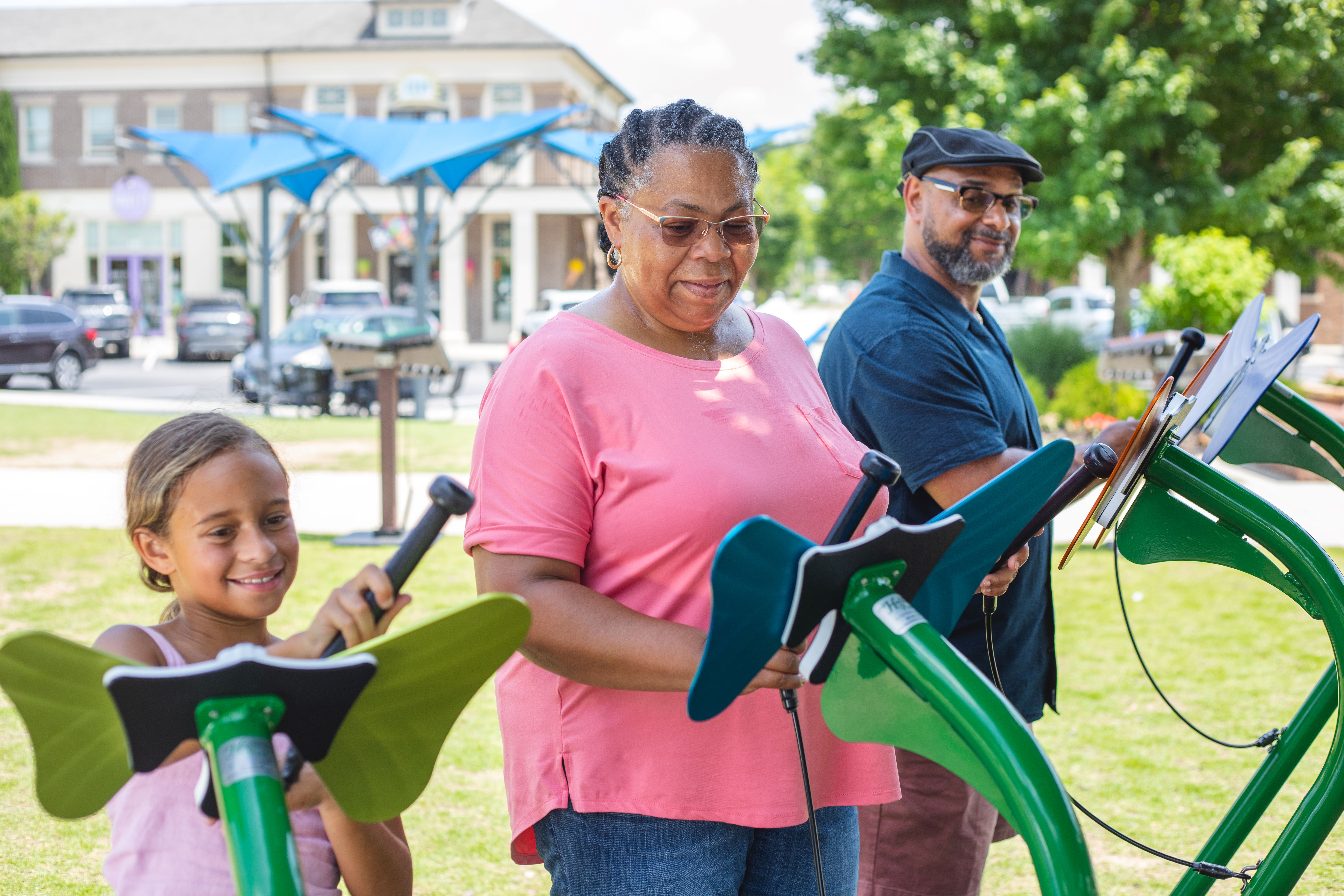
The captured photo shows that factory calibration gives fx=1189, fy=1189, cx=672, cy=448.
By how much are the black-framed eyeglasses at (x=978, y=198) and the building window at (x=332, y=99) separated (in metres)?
36.9

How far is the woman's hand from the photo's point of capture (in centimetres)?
190

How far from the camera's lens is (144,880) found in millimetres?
1536

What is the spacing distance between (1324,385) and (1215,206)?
3.53 m

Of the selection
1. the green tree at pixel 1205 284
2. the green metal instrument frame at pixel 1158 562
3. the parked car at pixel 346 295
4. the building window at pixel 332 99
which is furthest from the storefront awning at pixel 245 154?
the building window at pixel 332 99

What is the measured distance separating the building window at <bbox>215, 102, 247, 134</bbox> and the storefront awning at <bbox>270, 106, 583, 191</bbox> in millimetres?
24325

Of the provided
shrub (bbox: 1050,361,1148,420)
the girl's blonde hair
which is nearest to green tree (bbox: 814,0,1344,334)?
shrub (bbox: 1050,361,1148,420)

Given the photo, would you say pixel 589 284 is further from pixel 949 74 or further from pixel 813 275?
pixel 813 275

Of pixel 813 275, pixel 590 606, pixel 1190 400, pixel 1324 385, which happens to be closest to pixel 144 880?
pixel 590 606

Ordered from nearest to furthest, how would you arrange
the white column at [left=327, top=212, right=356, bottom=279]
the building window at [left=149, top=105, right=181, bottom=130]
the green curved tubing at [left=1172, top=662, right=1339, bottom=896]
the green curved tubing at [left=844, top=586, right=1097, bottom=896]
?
the green curved tubing at [left=844, top=586, right=1097, bottom=896]
the green curved tubing at [left=1172, top=662, right=1339, bottom=896]
the white column at [left=327, top=212, right=356, bottom=279]
the building window at [left=149, top=105, right=181, bottom=130]

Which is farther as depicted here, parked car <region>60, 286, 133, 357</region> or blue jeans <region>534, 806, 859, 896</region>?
parked car <region>60, 286, 133, 357</region>

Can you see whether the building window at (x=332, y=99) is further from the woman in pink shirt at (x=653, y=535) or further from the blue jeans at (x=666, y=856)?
the blue jeans at (x=666, y=856)

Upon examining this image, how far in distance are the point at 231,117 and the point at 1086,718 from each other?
37909 millimetres

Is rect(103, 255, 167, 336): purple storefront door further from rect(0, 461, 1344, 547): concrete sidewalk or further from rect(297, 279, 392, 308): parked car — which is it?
rect(0, 461, 1344, 547): concrete sidewalk

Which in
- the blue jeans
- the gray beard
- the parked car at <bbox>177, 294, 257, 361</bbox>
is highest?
the gray beard
